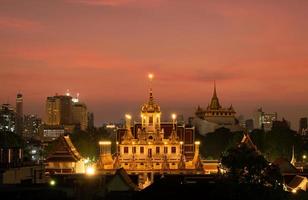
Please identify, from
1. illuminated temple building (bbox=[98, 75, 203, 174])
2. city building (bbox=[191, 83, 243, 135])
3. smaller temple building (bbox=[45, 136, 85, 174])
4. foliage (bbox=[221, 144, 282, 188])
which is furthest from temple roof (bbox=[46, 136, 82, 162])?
city building (bbox=[191, 83, 243, 135])

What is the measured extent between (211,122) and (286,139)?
7276 centimetres

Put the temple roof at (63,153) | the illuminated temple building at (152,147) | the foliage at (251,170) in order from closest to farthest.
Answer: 1. the foliage at (251,170)
2. the temple roof at (63,153)
3. the illuminated temple building at (152,147)

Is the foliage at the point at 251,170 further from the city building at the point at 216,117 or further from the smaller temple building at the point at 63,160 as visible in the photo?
the city building at the point at 216,117

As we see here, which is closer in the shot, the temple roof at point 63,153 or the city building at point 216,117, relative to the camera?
the temple roof at point 63,153

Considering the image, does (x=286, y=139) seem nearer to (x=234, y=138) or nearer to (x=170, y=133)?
(x=234, y=138)

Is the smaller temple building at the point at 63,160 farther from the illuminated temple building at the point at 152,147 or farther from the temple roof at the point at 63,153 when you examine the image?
the illuminated temple building at the point at 152,147

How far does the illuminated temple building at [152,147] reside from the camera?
302 feet

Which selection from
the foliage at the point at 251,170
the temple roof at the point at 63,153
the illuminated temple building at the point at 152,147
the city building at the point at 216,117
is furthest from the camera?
the city building at the point at 216,117

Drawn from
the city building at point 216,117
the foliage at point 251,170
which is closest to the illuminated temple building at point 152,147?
the foliage at point 251,170

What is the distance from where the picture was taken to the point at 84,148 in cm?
12512

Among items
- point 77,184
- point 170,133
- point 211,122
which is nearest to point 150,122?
point 170,133

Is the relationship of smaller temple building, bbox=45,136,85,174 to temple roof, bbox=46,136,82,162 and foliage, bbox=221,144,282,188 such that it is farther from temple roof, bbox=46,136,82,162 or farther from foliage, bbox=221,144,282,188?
foliage, bbox=221,144,282,188

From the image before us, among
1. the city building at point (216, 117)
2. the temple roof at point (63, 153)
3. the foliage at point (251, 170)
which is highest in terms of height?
the city building at point (216, 117)

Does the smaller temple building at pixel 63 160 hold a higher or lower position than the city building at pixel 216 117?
lower
